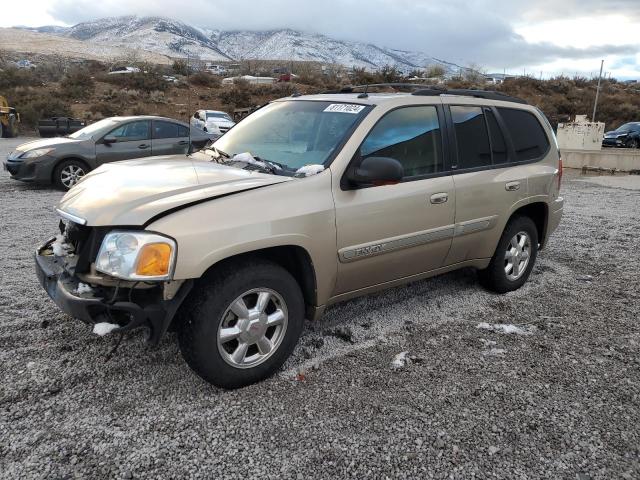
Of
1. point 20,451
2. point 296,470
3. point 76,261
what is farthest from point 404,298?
point 20,451

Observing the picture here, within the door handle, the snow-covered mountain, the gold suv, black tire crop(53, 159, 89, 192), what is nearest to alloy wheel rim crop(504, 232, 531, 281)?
the gold suv

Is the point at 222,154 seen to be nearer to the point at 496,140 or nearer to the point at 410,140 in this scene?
the point at 410,140

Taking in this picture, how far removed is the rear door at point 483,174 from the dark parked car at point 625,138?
75.9ft

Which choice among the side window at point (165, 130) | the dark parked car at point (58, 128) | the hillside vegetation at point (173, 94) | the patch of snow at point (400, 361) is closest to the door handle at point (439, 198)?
the patch of snow at point (400, 361)

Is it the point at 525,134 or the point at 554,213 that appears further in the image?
the point at 554,213

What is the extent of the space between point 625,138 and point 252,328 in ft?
86.4

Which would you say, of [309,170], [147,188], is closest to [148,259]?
[147,188]

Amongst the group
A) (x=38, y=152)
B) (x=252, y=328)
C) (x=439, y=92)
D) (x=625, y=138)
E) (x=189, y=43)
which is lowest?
(x=252, y=328)

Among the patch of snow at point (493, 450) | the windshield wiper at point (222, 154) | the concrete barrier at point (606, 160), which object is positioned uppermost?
the windshield wiper at point (222, 154)

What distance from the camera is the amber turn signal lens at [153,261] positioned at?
263cm

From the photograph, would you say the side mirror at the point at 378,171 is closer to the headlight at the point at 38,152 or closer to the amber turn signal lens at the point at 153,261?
the amber turn signal lens at the point at 153,261

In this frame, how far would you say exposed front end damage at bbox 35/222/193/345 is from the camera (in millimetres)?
2680

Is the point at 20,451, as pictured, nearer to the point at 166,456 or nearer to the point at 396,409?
the point at 166,456

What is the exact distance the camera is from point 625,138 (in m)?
24.1
